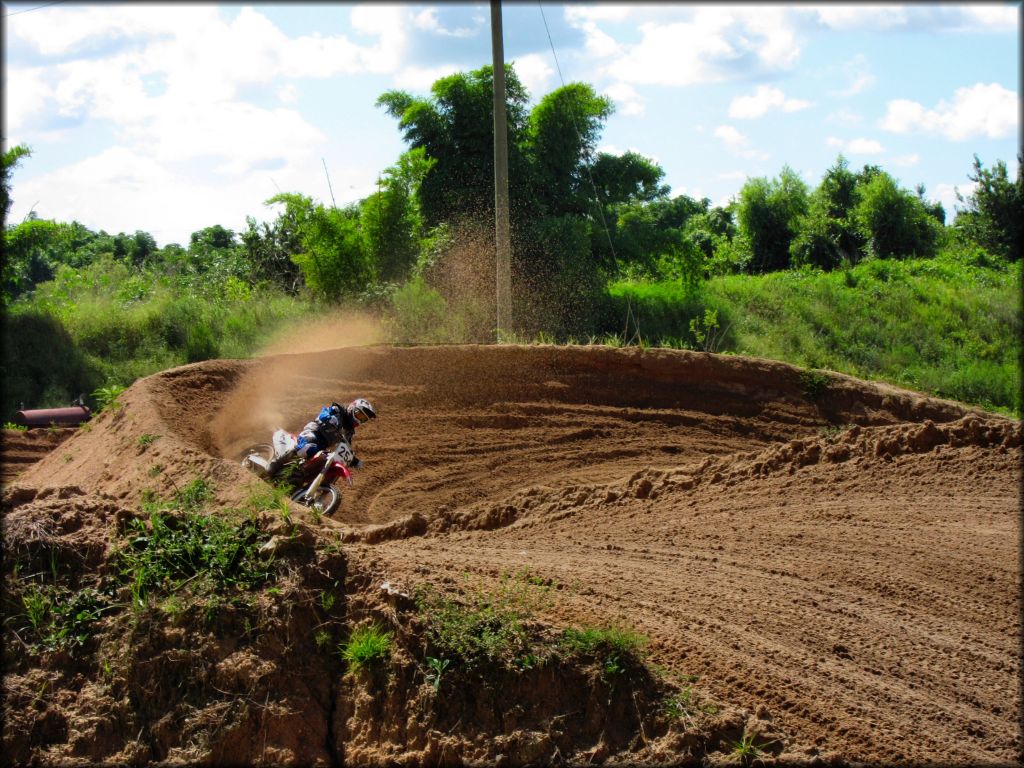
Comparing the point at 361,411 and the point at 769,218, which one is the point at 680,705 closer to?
the point at 361,411

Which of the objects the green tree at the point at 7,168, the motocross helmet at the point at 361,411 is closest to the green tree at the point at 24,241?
the green tree at the point at 7,168

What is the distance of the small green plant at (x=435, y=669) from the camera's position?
534cm

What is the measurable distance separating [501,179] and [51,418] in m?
8.61

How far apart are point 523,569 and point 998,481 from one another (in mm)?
6318

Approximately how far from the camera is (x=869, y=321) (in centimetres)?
2320

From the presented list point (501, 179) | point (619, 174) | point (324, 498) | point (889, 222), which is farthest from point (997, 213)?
point (324, 498)

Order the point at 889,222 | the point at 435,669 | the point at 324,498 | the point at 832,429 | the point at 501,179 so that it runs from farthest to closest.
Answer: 1. the point at 889,222
2. the point at 501,179
3. the point at 832,429
4. the point at 324,498
5. the point at 435,669

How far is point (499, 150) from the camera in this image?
1633cm

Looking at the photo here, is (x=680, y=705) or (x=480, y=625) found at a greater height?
(x=480, y=625)

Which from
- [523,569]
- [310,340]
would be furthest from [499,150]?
[523,569]

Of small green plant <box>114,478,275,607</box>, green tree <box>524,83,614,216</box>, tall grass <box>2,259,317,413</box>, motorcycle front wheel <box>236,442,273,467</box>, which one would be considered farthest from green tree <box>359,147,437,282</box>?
small green plant <box>114,478,275,607</box>

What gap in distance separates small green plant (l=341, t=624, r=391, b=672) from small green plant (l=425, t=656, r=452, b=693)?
0.91 feet

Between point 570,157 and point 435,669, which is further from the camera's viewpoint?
point 570,157

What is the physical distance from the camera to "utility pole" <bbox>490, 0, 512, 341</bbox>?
16172mm
